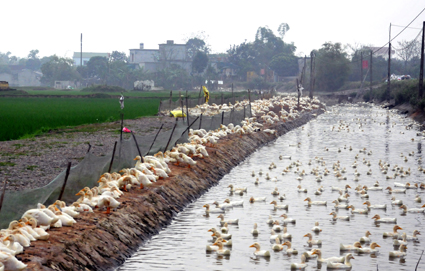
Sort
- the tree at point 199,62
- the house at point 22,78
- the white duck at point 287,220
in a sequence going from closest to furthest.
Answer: the white duck at point 287,220 → the tree at point 199,62 → the house at point 22,78

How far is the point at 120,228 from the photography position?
10.6 meters

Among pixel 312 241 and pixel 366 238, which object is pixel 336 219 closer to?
pixel 366 238

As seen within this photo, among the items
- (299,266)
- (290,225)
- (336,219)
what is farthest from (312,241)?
(336,219)

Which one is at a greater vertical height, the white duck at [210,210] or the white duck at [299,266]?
the white duck at [210,210]

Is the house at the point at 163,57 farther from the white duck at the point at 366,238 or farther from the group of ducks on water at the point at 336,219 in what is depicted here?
the white duck at the point at 366,238

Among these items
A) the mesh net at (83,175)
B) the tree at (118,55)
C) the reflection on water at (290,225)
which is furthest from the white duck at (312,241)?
the tree at (118,55)

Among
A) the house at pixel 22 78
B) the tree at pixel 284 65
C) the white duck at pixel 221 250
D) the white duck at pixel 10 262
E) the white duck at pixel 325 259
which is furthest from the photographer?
the house at pixel 22 78

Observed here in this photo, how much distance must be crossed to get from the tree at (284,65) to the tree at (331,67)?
61.9 feet

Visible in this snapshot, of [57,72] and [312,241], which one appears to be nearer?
[312,241]

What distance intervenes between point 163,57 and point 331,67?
41153 millimetres

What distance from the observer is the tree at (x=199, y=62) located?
12050cm

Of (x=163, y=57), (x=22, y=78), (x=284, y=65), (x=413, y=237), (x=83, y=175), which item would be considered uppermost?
(x=163, y=57)

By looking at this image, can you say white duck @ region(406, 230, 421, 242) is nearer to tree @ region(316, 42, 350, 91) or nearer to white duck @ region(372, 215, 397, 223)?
white duck @ region(372, 215, 397, 223)

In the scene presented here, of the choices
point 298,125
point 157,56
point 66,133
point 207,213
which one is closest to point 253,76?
point 157,56
